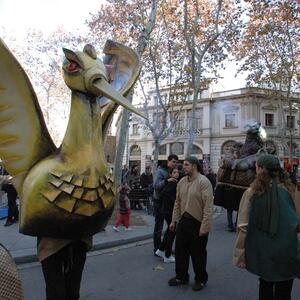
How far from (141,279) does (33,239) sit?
324 centimetres

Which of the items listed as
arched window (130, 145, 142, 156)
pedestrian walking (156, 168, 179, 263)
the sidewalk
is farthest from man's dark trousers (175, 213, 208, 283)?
arched window (130, 145, 142, 156)

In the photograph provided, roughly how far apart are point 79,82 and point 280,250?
2083mm

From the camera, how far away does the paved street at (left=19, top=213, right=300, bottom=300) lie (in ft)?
16.6

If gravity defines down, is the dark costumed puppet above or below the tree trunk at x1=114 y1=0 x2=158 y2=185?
below

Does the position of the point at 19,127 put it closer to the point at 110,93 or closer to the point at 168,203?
the point at 110,93

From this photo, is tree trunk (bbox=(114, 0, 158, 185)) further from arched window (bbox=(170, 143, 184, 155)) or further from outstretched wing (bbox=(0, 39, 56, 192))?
arched window (bbox=(170, 143, 184, 155))

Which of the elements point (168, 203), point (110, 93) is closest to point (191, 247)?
point (168, 203)

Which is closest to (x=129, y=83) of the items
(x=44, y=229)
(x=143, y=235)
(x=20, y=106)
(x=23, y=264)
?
(x=20, y=106)

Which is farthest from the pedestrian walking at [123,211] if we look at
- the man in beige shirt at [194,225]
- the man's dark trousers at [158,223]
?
the man in beige shirt at [194,225]

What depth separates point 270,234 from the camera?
3455mm

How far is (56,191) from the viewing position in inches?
112

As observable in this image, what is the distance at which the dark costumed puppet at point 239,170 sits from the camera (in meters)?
7.21

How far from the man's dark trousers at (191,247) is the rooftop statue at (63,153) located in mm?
2432

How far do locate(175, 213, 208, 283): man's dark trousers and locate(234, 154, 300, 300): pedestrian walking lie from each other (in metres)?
1.74
